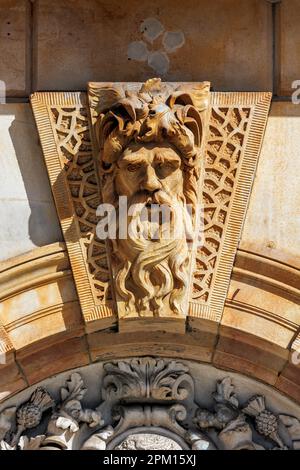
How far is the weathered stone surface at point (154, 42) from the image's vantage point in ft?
31.3

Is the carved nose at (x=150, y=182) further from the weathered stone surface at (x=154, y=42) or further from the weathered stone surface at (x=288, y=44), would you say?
the weathered stone surface at (x=288, y=44)

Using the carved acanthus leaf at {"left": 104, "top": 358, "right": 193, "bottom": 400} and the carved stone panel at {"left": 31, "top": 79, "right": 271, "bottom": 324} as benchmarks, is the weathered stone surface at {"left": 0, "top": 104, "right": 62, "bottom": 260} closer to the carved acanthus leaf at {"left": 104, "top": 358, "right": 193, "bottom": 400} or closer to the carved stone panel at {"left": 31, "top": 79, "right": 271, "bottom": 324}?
the carved stone panel at {"left": 31, "top": 79, "right": 271, "bottom": 324}

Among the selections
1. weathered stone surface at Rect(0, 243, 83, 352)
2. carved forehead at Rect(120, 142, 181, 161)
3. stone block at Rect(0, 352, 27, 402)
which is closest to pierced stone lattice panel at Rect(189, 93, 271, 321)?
carved forehead at Rect(120, 142, 181, 161)

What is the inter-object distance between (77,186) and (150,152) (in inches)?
15.2

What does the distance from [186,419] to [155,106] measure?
4.57 ft

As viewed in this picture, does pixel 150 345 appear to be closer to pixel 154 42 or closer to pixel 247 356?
pixel 247 356

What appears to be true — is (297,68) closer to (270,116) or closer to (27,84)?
(270,116)

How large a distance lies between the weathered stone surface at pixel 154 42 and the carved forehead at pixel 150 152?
1.31 feet

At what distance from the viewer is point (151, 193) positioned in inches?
365

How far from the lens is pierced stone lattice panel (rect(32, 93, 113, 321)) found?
9.35 m

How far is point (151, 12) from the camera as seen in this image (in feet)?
31.5

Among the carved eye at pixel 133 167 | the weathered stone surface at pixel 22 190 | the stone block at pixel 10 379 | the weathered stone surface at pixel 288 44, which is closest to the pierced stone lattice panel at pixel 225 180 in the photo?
the weathered stone surface at pixel 288 44

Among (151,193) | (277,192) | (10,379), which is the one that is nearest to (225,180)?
(277,192)
